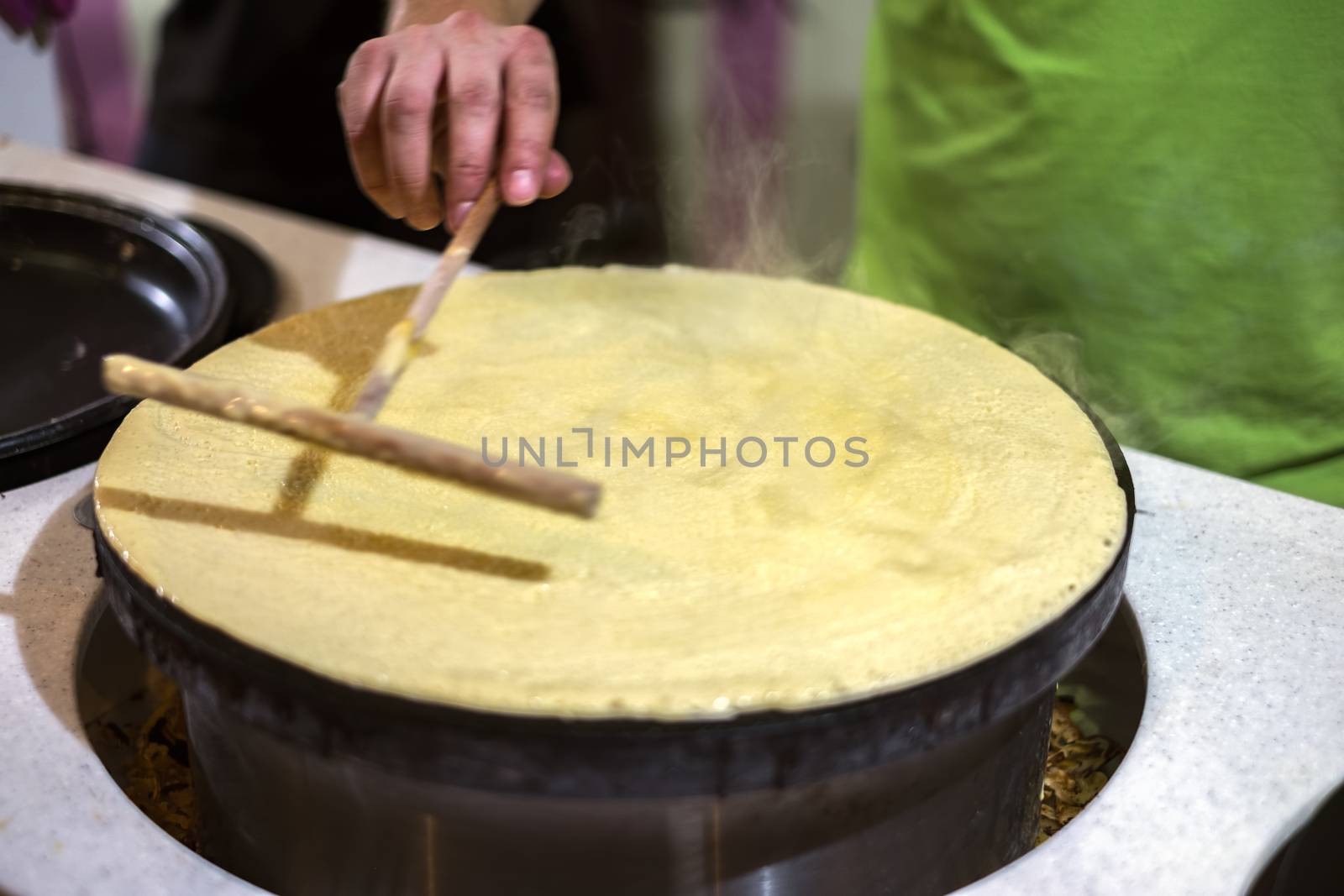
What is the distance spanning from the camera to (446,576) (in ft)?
3.33

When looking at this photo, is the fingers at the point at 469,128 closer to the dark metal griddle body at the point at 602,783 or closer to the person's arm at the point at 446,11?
the person's arm at the point at 446,11

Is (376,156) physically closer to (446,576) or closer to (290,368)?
(290,368)

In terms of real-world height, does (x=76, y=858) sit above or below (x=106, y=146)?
above

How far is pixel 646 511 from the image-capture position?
44.0 inches

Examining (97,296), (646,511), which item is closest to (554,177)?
(646,511)

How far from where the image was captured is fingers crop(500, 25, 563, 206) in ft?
4.30

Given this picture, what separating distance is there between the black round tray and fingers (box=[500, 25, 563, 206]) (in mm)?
597

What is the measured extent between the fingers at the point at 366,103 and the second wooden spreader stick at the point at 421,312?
0.12 metres

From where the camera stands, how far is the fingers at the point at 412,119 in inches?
51.2

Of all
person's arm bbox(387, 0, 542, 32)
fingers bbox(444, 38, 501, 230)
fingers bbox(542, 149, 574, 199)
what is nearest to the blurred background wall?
person's arm bbox(387, 0, 542, 32)

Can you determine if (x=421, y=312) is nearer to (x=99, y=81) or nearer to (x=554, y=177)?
(x=554, y=177)

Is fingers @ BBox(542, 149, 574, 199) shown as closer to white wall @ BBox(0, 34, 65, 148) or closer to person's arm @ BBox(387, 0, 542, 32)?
person's arm @ BBox(387, 0, 542, 32)

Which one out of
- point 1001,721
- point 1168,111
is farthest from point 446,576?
point 1168,111

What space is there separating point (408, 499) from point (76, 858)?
397mm
